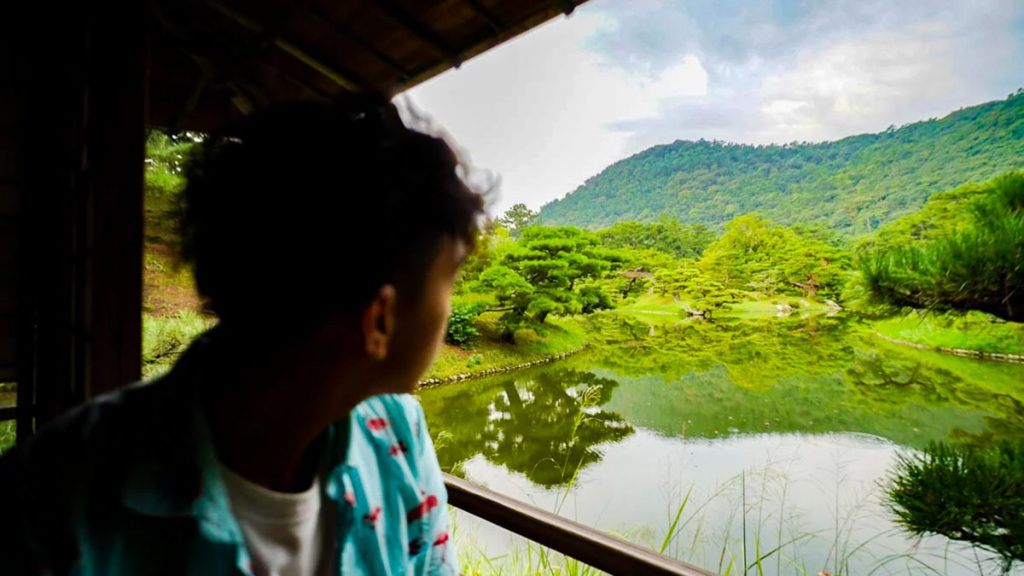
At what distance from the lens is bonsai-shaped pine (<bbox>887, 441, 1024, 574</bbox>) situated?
3078mm

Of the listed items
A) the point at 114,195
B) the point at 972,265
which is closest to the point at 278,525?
the point at 114,195

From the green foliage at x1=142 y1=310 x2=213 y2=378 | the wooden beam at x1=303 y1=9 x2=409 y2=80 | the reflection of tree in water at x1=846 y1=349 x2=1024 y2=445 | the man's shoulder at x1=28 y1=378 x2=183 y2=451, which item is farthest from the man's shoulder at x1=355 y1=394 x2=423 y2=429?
the reflection of tree in water at x1=846 y1=349 x2=1024 y2=445

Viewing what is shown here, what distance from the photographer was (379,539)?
1.83ft

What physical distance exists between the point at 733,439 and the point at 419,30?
771 cm

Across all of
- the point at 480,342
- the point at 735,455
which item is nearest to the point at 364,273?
the point at 735,455

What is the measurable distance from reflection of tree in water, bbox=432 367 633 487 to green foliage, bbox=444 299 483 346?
1543 mm

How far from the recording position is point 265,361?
432 mm

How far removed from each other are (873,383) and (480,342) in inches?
322

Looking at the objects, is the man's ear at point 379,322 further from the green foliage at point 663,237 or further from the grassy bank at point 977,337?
the green foliage at point 663,237

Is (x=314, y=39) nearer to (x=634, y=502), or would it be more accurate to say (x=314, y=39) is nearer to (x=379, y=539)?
(x=379, y=539)

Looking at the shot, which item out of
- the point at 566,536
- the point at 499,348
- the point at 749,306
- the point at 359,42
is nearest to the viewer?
the point at 566,536

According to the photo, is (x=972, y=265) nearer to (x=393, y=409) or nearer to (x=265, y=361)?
(x=393, y=409)

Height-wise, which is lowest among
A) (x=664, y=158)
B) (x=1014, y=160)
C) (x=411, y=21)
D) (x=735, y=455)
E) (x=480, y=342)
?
(x=735, y=455)

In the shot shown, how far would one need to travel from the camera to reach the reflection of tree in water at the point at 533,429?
6.36 meters
